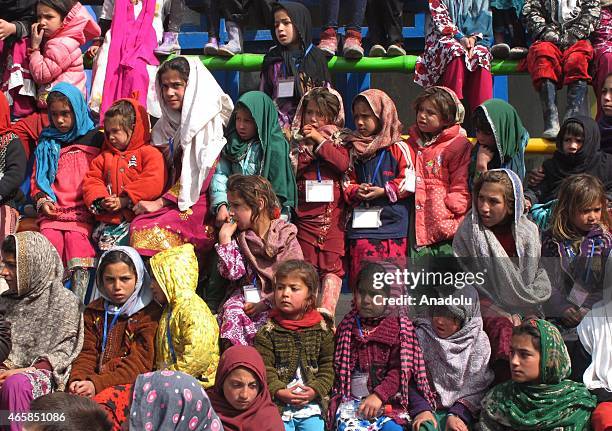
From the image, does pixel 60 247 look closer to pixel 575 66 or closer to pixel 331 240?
pixel 331 240

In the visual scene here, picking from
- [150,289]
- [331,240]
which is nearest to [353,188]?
[331,240]

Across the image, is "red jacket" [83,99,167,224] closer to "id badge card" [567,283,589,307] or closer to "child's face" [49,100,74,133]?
"child's face" [49,100,74,133]

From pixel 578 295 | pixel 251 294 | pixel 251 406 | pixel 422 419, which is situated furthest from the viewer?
pixel 251 294

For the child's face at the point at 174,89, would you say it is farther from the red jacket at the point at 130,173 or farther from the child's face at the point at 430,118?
the child's face at the point at 430,118

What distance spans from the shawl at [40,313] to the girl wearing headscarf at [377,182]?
4.95 feet

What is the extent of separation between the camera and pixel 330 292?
612cm

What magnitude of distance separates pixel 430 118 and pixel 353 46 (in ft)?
4.28

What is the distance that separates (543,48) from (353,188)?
1.93 metres

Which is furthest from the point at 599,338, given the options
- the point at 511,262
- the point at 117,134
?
the point at 117,134

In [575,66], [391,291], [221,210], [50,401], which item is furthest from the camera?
[575,66]

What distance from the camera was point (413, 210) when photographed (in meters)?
6.40

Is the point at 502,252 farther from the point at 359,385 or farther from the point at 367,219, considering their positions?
the point at 359,385

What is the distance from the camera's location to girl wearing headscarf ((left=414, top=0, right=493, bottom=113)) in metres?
7.41

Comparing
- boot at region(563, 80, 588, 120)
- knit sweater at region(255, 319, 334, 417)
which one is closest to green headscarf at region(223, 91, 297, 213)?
knit sweater at region(255, 319, 334, 417)
